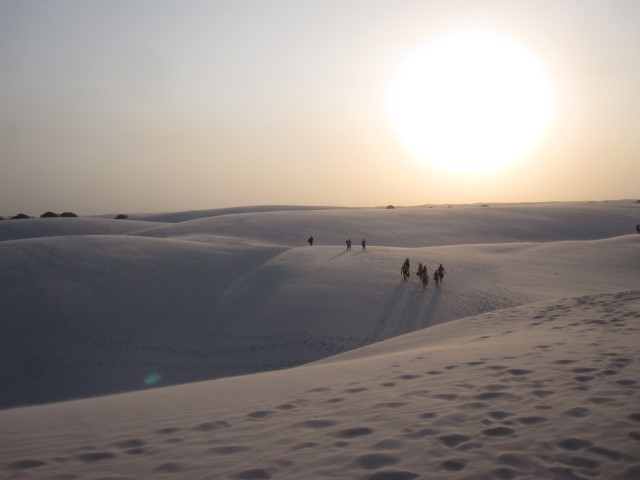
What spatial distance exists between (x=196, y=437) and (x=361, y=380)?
8.59 ft

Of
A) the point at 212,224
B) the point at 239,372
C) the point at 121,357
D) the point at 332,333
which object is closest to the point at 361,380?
the point at 239,372

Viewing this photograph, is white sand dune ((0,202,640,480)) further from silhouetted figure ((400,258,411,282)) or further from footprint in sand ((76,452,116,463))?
silhouetted figure ((400,258,411,282))

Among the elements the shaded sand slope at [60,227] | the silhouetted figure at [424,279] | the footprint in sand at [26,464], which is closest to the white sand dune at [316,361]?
the footprint in sand at [26,464]

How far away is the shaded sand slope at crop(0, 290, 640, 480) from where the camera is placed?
423 centimetres

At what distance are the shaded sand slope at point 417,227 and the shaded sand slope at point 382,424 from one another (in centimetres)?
2879

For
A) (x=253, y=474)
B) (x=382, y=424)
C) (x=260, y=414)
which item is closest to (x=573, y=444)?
(x=382, y=424)

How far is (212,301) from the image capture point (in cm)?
2059

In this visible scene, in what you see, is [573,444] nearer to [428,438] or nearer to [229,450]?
[428,438]

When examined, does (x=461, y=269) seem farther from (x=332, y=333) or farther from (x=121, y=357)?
(x=121, y=357)

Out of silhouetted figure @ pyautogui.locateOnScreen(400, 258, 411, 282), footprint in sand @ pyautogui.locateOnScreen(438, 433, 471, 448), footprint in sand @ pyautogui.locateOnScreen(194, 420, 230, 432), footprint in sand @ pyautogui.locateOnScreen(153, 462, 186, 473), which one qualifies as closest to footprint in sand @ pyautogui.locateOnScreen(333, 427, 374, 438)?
footprint in sand @ pyautogui.locateOnScreen(438, 433, 471, 448)

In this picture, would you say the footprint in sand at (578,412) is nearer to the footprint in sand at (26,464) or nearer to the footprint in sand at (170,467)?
the footprint in sand at (170,467)

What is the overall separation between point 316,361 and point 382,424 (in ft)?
24.2

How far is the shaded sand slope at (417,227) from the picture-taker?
41.3 metres

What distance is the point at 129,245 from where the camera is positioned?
26.9 m
